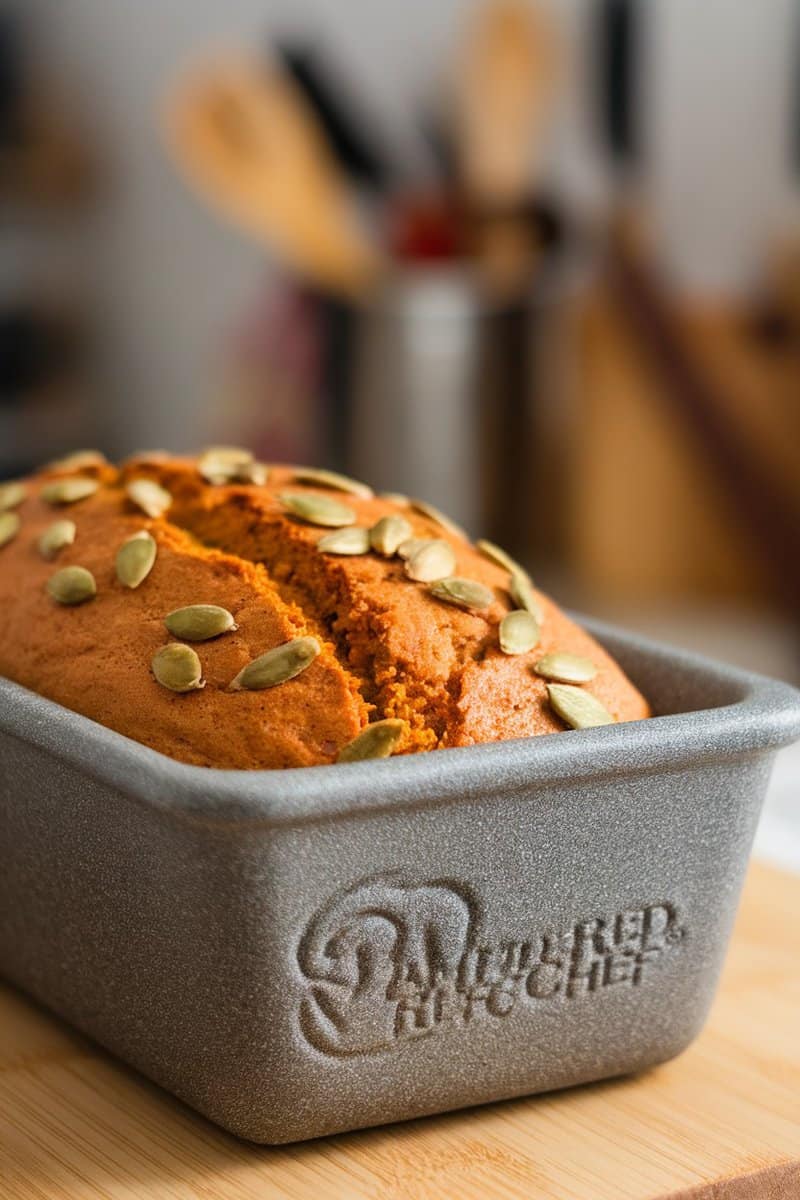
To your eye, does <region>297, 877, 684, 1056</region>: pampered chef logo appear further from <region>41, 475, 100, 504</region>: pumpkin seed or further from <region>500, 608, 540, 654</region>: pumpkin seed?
<region>41, 475, 100, 504</region>: pumpkin seed

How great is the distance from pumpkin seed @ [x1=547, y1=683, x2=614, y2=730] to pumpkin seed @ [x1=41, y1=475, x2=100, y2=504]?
0.92 ft

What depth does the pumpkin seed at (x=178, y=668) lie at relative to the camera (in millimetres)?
652

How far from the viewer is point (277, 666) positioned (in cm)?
65

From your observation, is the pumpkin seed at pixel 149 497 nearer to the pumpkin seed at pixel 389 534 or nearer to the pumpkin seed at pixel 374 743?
the pumpkin seed at pixel 389 534

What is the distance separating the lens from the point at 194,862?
57cm

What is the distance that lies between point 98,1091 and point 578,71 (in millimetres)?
2228

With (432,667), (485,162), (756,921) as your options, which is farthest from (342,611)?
(485,162)

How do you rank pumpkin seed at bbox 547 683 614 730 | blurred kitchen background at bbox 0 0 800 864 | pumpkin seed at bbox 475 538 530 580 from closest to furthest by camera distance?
1. pumpkin seed at bbox 547 683 614 730
2. pumpkin seed at bbox 475 538 530 580
3. blurred kitchen background at bbox 0 0 800 864

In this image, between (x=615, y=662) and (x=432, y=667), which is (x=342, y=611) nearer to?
(x=432, y=667)

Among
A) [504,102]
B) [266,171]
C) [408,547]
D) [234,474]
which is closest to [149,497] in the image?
[234,474]

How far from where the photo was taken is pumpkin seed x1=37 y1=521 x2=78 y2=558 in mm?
782

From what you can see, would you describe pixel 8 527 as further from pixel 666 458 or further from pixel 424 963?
pixel 666 458

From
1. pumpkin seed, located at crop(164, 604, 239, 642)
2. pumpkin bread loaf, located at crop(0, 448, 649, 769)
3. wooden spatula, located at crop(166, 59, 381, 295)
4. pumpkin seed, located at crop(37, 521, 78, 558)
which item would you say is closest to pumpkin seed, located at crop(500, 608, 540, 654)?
pumpkin bread loaf, located at crop(0, 448, 649, 769)

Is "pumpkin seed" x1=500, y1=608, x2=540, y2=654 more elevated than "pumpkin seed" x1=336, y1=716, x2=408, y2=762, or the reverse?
"pumpkin seed" x1=500, y1=608, x2=540, y2=654
